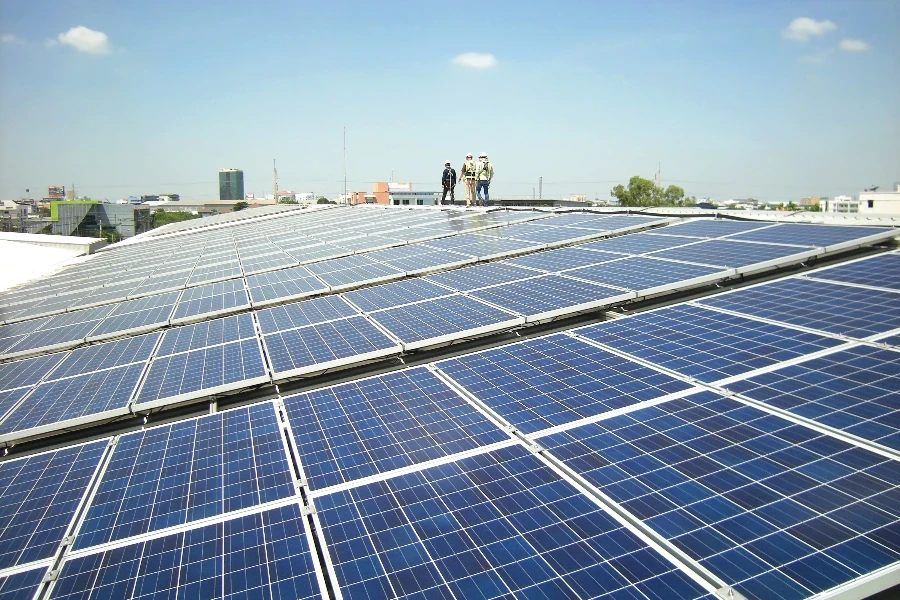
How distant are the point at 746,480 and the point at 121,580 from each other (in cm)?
584

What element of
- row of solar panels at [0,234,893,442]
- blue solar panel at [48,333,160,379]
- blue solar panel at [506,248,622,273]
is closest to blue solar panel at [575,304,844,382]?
row of solar panels at [0,234,893,442]

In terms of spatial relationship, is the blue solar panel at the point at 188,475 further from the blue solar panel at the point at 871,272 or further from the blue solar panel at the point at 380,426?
the blue solar panel at the point at 871,272

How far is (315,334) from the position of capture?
448 inches

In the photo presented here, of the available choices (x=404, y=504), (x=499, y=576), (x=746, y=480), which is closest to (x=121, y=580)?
(x=404, y=504)

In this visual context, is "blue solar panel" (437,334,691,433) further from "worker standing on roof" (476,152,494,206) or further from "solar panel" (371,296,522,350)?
"worker standing on roof" (476,152,494,206)

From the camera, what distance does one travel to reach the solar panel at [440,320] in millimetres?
10219

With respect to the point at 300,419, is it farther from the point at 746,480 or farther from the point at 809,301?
the point at 809,301

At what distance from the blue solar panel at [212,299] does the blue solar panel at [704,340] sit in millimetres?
9858

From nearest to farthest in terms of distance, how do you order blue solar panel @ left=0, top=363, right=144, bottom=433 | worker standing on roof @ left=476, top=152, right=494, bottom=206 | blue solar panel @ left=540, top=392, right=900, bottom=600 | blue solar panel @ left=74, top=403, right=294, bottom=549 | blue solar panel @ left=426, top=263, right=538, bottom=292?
1. blue solar panel @ left=540, top=392, right=900, bottom=600
2. blue solar panel @ left=74, top=403, right=294, bottom=549
3. blue solar panel @ left=0, top=363, right=144, bottom=433
4. blue solar panel @ left=426, top=263, right=538, bottom=292
5. worker standing on roof @ left=476, top=152, right=494, bottom=206

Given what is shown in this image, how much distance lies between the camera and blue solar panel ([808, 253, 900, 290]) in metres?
10.4

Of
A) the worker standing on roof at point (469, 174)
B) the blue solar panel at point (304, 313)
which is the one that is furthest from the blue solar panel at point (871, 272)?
the worker standing on roof at point (469, 174)

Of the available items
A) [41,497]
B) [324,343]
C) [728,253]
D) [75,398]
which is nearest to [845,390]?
[728,253]

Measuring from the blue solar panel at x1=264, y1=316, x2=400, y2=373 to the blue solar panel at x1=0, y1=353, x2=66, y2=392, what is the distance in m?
4.81

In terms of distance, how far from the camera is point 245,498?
6074 mm
